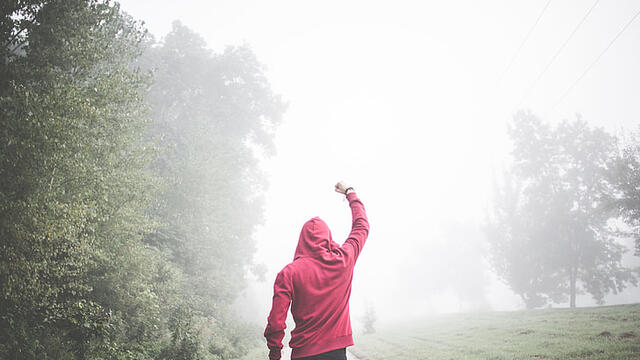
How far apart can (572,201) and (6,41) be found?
3684cm

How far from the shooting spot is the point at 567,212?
2578cm

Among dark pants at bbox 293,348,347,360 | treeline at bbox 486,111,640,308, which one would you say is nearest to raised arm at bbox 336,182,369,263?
dark pants at bbox 293,348,347,360

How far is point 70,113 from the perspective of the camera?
830cm

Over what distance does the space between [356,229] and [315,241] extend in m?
0.74

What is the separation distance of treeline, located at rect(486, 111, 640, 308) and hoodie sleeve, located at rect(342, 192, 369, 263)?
25602 millimetres

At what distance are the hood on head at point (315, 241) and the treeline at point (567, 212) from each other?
26263mm

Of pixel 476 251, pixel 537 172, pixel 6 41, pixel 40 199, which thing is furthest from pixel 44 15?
pixel 476 251

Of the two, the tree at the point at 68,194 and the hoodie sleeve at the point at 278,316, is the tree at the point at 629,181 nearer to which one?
the hoodie sleeve at the point at 278,316

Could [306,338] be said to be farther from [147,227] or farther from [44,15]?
[44,15]

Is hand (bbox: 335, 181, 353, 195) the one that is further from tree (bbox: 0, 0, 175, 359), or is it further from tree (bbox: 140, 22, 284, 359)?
tree (bbox: 140, 22, 284, 359)

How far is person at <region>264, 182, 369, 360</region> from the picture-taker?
290 cm

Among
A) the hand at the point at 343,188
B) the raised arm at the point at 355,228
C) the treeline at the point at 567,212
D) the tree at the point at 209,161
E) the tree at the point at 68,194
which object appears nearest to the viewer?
the raised arm at the point at 355,228

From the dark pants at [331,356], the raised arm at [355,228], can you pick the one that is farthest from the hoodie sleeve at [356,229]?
the dark pants at [331,356]

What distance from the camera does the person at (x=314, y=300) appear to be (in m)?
2.90
